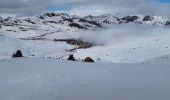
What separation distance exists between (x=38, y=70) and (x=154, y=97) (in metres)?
7.27

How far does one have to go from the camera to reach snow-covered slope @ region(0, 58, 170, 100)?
11133 millimetres

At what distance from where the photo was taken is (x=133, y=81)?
44.7ft

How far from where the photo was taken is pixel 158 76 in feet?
48.3

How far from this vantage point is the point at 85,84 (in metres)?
13.0

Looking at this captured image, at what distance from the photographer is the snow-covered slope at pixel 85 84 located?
1113 cm

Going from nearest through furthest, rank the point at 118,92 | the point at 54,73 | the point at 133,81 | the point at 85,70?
the point at 118,92 → the point at 133,81 → the point at 54,73 → the point at 85,70

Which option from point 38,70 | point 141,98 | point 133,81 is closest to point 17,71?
point 38,70

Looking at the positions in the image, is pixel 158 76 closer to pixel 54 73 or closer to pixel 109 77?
pixel 109 77

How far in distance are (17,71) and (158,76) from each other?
6.32 meters

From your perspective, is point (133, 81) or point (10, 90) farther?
point (133, 81)

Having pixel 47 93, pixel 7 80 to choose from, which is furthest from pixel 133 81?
pixel 7 80

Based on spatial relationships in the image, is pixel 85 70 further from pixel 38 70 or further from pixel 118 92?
pixel 118 92

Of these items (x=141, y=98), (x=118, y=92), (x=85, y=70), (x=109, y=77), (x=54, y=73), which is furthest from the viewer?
(x=85, y=70)

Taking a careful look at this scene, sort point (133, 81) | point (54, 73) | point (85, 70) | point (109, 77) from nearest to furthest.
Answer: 1. point (133, 81)
2. point (109, 77)
3. point (54, 73)
4. point (85, 70)
